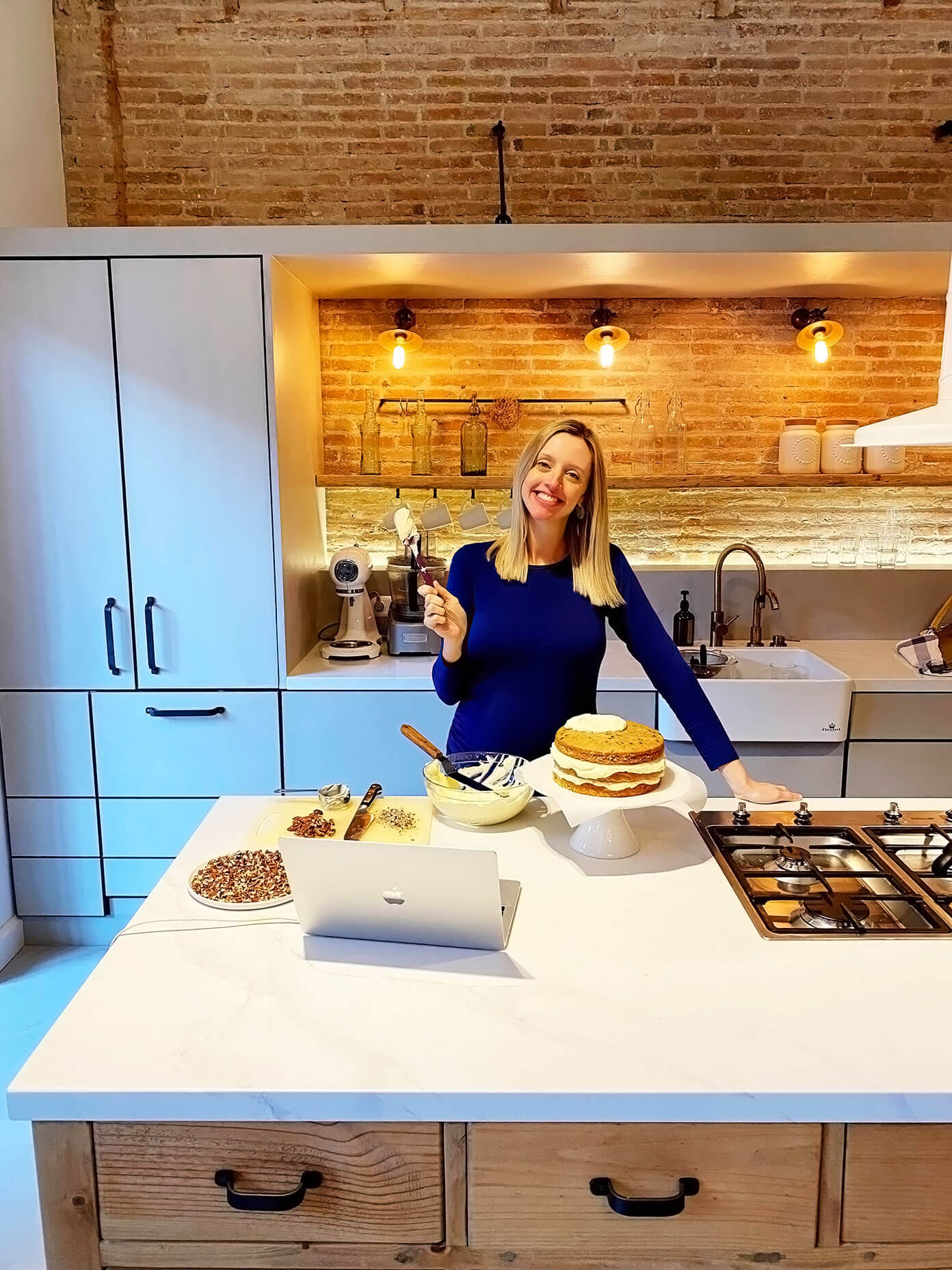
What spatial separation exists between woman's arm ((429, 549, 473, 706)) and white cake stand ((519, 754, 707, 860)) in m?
0.42

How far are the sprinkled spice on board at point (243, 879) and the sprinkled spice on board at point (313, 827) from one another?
0.05 m

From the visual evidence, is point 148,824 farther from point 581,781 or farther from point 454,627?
point 581,781

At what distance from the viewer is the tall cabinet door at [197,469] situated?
9.39 feet

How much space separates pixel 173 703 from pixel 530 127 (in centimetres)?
261

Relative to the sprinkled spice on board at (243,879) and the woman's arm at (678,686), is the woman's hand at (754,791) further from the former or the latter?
the sprinkled spice on board at (243,879)

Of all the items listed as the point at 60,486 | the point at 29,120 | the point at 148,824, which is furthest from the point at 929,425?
the point at 29,120

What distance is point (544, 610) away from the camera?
2045mm

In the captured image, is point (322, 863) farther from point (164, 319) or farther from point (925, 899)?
point (164, 319)

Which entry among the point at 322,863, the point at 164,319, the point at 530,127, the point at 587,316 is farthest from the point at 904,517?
the point at 322,863

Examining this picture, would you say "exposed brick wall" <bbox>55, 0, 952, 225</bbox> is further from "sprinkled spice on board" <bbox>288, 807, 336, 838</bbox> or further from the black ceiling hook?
"sprinkled spice on board" <bbox>288, 807, 336, 838</bbox>

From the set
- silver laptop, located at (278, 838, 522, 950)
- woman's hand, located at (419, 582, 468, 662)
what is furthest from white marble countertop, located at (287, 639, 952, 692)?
silver laptop, located at (278, 838, 522, 950)

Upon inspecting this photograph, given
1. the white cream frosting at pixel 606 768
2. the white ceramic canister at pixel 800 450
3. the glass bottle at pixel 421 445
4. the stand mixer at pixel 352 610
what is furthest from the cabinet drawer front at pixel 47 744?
the white ceramic canister at pixel 800 450

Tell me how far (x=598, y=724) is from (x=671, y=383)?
248cm

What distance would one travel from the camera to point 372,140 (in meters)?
3.48
